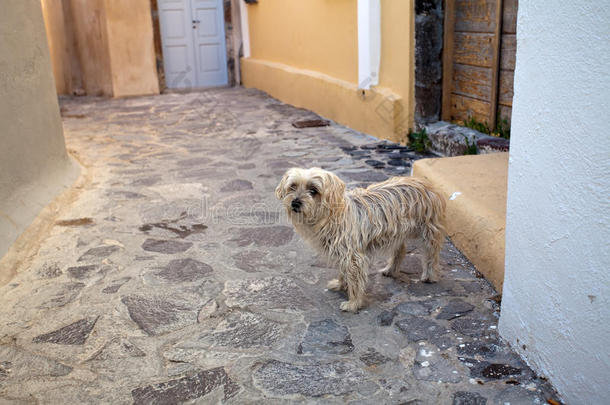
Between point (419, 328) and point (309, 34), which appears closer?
point (419, 328)

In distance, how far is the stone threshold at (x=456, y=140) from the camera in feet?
18.6

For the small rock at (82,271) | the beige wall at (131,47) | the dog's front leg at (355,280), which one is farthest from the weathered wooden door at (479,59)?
the beige wall at (131,47)

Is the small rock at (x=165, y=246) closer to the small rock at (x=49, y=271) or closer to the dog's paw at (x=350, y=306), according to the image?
the small rock at (x=49, y=271)

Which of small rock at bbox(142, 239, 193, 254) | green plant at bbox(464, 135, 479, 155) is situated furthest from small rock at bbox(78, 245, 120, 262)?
green plant at bbox(464, 135, 479, 155)

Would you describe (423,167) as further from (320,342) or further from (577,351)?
(577,351)

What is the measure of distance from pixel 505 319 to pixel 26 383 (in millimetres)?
2470

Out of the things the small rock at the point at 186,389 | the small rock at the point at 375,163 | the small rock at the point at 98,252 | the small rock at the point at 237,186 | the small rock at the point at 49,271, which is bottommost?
the small rock at the point at 186,389

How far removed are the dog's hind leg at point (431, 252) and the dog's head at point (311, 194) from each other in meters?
0.69

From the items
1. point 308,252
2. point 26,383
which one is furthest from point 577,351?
point 26,383

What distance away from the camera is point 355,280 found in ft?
10.9

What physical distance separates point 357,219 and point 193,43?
1216cm

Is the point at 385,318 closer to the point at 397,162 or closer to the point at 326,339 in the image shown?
the point at 326,339

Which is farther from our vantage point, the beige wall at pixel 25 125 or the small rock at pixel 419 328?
the beige wall at pixel 25 125

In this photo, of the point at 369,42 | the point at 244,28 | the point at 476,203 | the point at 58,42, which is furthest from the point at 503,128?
the point at 58,42
